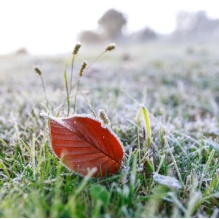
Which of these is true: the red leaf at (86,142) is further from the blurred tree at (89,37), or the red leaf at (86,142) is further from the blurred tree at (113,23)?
the blurred tree at (89,37)

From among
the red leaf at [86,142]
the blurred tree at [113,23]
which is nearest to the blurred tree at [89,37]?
the blurred tree at [113,23]

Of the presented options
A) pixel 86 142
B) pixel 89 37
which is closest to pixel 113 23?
pixel 89 37

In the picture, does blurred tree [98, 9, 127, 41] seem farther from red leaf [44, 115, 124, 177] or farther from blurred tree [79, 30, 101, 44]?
red leaf [44, 115, 124, 177]

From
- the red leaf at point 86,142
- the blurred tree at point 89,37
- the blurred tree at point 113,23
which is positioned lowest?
the red leaf at point 86,142

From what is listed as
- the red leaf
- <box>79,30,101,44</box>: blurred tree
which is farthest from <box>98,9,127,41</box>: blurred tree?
the red leaf

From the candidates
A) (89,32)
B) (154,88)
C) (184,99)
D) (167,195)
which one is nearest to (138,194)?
(167,195)

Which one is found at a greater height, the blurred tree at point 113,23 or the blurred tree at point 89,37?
the blurred tree at point 113,23

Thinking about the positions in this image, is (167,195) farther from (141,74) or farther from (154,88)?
(141,74)
